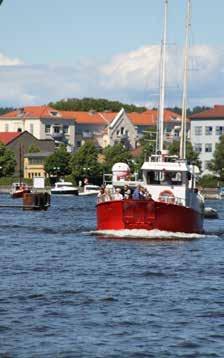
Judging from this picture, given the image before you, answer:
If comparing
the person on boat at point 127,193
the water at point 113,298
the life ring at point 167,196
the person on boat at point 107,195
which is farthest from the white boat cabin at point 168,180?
the water at point 113,298

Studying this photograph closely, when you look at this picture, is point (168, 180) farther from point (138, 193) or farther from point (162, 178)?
point (138, 193)

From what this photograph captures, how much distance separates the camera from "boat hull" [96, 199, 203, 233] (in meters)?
62.8

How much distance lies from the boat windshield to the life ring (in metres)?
0.79

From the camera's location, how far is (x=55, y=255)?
55625mm

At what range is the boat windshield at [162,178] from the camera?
66750 millimetres

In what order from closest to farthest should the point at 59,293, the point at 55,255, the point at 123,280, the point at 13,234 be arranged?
the point at 59,293
the point at 123,280
the point at 55,255
the point at 13,234

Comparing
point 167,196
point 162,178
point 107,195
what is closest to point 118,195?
point 107,195

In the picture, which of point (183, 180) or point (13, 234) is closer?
point (183, 180)

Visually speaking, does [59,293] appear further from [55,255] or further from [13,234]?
[13,234]

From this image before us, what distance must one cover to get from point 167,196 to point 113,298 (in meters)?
27.1

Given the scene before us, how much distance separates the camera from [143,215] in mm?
63094

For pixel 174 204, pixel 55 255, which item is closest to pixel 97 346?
pixel 55 255

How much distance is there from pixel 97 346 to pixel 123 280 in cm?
1376

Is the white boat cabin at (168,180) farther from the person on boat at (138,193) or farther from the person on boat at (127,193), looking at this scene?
the person on boat at (138,193)
